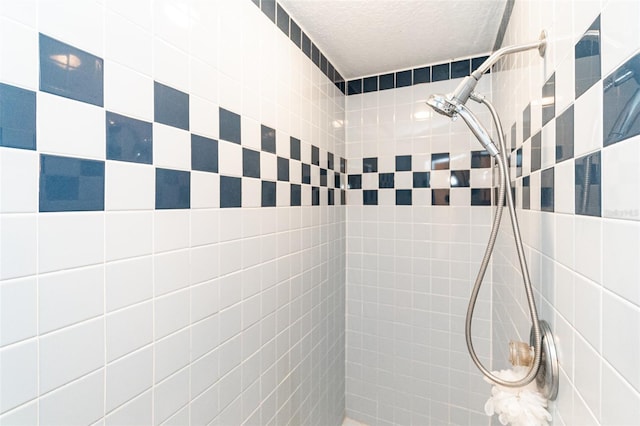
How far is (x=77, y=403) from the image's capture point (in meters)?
0.54

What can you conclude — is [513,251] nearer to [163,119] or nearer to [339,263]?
[339,263]

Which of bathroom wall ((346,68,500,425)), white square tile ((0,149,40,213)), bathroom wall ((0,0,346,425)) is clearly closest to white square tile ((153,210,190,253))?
bathroom wall ((0,0,346,425))

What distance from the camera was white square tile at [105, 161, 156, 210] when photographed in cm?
59

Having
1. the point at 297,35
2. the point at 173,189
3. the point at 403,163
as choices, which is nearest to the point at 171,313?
the point at 173,189

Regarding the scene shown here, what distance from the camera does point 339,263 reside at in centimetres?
179

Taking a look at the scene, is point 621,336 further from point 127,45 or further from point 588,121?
point 127,45

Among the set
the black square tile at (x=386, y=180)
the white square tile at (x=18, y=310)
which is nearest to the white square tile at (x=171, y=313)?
the white square tile at (x=18, y=310)

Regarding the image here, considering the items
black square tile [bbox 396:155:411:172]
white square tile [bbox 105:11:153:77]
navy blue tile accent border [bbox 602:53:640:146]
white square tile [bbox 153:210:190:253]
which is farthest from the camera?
black square tile [bbox 396:155:411:172]

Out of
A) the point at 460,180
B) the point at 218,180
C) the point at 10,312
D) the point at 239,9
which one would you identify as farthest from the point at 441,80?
the point at 10,312

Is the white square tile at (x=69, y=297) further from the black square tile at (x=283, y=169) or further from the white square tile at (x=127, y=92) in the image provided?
the black square tile at (x=283, y=169)

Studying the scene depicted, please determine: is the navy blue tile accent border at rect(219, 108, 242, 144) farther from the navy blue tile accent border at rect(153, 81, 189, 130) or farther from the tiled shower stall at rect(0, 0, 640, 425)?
the navy blue tile accent border at rect(153, 81, 189, 130)

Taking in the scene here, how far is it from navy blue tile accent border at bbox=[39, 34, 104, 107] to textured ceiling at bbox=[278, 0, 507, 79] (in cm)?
91

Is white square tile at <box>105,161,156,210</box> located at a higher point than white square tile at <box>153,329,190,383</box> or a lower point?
higher

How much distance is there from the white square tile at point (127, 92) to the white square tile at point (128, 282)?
333 mm
